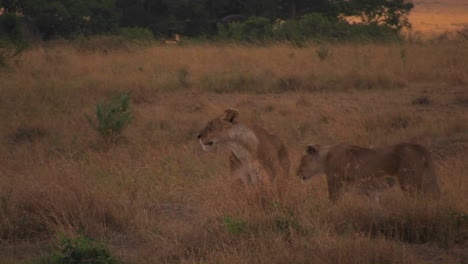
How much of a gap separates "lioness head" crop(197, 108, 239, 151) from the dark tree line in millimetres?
21515

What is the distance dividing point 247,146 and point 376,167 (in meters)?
1.09

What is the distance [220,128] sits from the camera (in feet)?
20.2

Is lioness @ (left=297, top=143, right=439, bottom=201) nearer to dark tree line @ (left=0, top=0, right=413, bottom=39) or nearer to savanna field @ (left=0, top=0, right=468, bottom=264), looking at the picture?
savanna field @ (left=0, top=0, right=468, bottom=264)

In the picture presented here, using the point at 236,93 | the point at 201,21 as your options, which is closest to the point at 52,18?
the point at 201,21

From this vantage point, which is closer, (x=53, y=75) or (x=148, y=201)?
(x=148, y=201)

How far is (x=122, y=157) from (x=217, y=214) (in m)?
3.20

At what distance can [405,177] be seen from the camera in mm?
5961

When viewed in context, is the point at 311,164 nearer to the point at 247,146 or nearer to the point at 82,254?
the point at 247,146

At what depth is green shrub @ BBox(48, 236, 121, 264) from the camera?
492 cm

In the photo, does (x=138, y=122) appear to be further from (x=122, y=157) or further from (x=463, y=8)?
(x=463, y=8)

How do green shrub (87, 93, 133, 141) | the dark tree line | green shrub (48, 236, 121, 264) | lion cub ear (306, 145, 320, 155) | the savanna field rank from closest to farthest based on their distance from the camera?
green shrub (48, 236, 121, 264)
the savanna field
lion cub ear (306, 145, 320, 155)
green shrub (87, 93, 133, 141)
the dark tree line

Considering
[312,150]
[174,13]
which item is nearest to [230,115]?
[312,150]

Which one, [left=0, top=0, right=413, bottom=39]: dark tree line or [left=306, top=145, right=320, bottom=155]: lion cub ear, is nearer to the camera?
[left=306, top=145, right=320, bottom=155]: lion cub ear

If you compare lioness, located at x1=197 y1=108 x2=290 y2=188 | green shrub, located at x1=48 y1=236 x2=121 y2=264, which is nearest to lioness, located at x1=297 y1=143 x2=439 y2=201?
lioness, located at x1=197 y1=108 x2=290 y2=188
